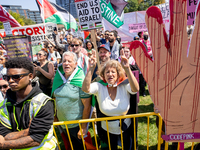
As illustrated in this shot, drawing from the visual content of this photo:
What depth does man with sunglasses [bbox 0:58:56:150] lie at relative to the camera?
52.4 inches

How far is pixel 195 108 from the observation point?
1.27 metres

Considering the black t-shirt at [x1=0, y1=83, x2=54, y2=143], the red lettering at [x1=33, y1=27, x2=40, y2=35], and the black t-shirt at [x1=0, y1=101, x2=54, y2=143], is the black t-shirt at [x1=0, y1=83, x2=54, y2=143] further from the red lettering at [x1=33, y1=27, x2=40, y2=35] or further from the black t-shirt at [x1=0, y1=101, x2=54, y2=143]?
the red lettering at [x1=33, y1=27, x2=40, y2=35]

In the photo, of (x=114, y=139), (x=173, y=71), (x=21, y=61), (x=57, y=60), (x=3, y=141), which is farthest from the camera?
(x=57, y=60)

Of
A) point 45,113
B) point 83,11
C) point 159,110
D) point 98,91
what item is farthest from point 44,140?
point 83,11

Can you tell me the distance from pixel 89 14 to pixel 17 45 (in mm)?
1662

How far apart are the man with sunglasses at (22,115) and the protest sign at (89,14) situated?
1168 mm

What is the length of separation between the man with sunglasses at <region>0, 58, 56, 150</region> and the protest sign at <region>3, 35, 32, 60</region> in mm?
1584

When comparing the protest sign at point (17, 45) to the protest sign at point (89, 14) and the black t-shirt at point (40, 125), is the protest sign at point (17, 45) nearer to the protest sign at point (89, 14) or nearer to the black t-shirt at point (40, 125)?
the protest sign at point (89, 14)

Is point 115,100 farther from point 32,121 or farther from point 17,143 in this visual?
point 17,143

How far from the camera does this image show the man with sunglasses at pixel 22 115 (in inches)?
52.4

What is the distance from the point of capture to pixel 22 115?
1.37 m

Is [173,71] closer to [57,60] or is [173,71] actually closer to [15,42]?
[15,42]

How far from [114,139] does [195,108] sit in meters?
1.24

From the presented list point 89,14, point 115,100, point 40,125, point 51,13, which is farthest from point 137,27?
point 40,125
